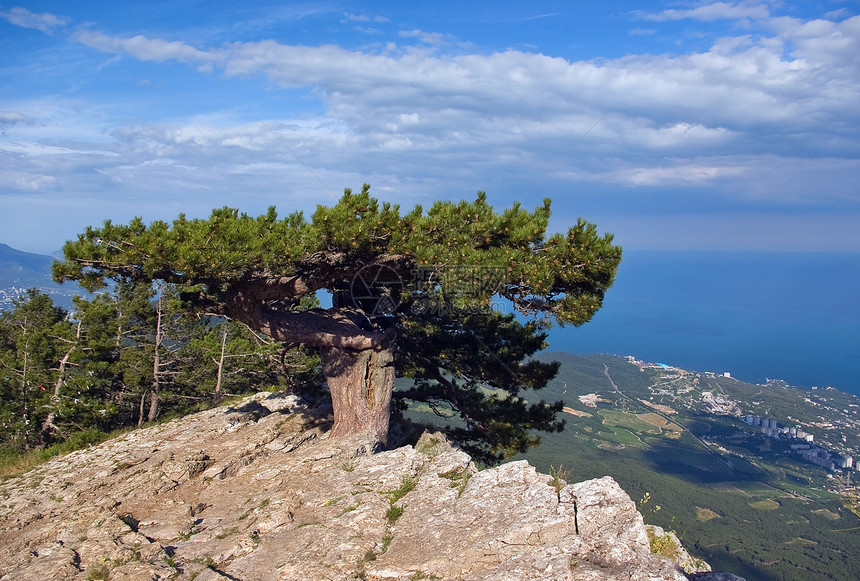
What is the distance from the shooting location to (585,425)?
71.2 metres

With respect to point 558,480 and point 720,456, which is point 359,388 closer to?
point 558,480

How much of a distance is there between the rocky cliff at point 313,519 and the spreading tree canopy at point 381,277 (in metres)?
1.93

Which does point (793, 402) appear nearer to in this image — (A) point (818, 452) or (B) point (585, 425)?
(A) point (818, 452)

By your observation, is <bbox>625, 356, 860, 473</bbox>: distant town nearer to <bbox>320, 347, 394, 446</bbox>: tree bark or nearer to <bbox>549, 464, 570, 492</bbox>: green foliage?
<bbox>320, 347, 394, 446</bbox>: tree bark

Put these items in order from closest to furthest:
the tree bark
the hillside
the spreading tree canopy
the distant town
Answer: the spreading tree canopy → the tree bark → the hillside → the distant town

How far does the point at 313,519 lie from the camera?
7051mm

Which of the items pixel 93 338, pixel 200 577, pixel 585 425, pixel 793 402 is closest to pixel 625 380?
pixel 793 402

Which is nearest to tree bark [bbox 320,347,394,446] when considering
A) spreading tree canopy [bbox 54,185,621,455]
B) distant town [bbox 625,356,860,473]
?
spreading tree canopy [bbox 54,185,621,455]

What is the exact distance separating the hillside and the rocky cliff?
11.3 m

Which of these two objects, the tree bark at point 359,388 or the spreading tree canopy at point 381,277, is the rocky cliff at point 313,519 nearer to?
the tree bark at point 359,388

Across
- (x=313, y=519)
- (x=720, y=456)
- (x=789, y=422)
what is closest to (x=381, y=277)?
(x=313, y=519)

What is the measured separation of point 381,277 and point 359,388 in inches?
96.0

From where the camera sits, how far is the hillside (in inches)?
1684

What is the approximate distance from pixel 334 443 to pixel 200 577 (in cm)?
444
